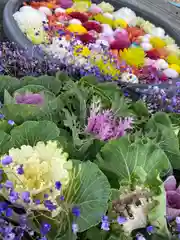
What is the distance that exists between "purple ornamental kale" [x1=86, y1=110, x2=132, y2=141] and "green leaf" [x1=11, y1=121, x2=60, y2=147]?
0.40ft

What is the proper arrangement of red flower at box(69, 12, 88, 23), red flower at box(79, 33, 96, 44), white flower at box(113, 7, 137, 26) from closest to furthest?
red flower at box(79, 33, 96, 44) < red flower at box(69, 12, 88, 23) < white flower at box(113, 7, 137, 26)

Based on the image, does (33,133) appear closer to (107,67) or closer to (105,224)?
(105,224)

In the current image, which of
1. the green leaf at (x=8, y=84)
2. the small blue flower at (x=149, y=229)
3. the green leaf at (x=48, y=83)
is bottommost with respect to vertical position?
the green leaf at (x=8, y=84)

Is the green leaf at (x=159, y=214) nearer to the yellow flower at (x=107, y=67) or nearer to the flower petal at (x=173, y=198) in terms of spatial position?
the flower petal at (x=173, y=198)

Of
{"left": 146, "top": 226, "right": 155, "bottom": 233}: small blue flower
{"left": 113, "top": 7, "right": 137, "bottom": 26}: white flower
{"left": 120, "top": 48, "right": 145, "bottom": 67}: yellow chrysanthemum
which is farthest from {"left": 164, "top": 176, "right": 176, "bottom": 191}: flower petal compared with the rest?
{"left": 113, "top": 7, "right": 137, "bottom": 26}: white flower

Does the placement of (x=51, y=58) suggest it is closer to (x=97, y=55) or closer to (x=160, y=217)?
(x=97, y=55)

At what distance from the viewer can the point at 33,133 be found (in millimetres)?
929

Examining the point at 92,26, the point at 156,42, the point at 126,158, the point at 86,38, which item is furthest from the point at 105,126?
the point at 156,42

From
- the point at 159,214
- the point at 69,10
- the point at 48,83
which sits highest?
the point at 159,214

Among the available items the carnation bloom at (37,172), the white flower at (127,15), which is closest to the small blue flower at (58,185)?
the carnation bloom at (37,172)

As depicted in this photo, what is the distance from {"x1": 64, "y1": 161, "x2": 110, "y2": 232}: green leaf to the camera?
2.57 feet

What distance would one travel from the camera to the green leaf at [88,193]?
78cm

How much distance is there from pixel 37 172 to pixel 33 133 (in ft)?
0.56

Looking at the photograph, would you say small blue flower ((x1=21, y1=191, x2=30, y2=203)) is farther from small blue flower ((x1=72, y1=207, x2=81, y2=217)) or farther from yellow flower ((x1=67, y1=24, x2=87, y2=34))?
yellow flower ((x1=67, y1=24, x2=87, y2=34))
